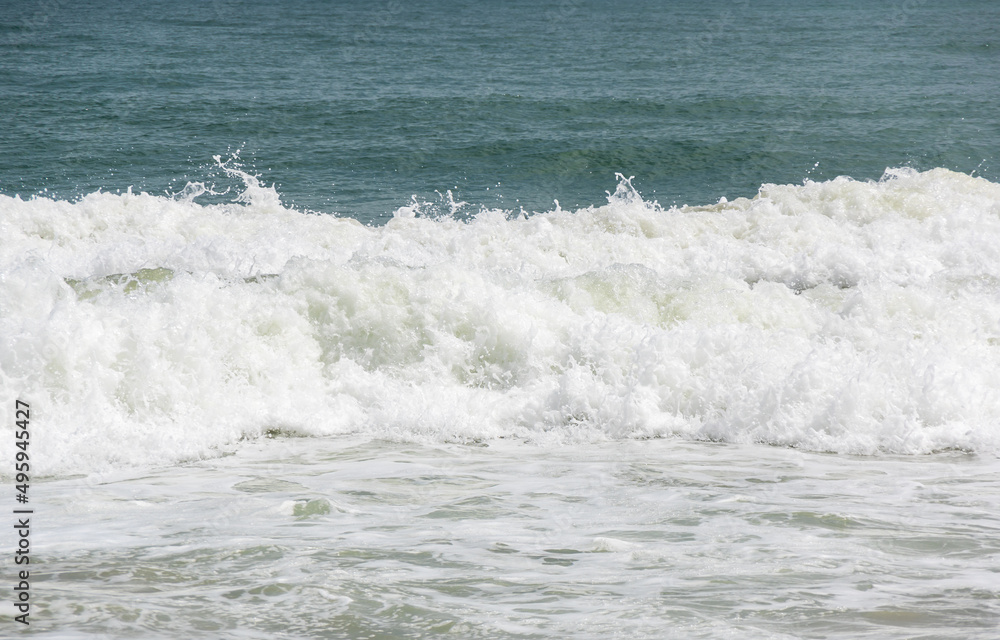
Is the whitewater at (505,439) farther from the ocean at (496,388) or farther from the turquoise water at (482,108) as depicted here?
the turquoise water at (482,108)

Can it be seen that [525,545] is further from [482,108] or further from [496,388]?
[482,108]

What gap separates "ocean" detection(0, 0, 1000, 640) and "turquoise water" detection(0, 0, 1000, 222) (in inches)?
6.9

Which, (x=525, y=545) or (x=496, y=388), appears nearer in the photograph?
(x=525, y=545)

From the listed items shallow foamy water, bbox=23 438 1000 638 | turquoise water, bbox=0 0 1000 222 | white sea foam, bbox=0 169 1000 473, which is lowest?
shallow foamy water, bbox=23 438 1000 638

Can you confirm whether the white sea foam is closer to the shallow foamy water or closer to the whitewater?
the whitewater

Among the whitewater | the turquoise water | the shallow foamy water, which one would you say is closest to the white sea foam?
the whitewater

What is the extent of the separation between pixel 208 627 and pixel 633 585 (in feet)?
6.33

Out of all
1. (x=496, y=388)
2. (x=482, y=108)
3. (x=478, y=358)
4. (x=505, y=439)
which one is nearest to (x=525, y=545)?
(x=505, y=439)

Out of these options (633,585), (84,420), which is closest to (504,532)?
(633,585)

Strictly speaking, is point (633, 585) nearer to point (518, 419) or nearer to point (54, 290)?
point (518, 419)

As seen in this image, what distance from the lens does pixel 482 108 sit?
22.4m

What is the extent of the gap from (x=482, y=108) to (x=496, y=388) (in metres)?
15.5

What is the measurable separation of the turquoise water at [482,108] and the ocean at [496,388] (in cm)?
18

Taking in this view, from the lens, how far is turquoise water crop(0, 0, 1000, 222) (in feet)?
58.3
